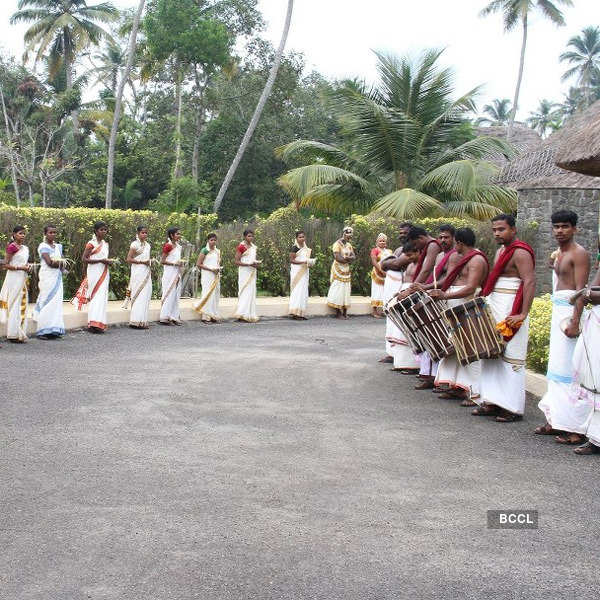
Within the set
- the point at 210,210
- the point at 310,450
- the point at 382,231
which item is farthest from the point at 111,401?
the point at 210,210

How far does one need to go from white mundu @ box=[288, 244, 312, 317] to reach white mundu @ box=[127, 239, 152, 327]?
3782 mm

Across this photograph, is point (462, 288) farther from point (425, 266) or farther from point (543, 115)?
point (543, 115)

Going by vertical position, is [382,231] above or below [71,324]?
above

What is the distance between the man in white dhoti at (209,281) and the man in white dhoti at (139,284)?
1536 mm

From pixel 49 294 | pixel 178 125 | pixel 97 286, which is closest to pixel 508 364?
pixel 49 294

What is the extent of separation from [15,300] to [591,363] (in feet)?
29.4

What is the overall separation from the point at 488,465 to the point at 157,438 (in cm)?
264

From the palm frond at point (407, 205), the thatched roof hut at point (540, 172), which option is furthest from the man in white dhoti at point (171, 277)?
the thatched roof hut at point (540, 172)

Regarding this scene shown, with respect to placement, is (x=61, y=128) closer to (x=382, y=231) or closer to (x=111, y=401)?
(x=382, y=231)

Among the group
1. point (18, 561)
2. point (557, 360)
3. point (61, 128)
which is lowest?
point (18, 561)

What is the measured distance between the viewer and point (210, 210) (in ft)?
111

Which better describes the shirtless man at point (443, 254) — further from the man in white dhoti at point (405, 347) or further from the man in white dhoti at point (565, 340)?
the man in white dhoti at point (565, 340)

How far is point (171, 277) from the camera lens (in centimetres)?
1666

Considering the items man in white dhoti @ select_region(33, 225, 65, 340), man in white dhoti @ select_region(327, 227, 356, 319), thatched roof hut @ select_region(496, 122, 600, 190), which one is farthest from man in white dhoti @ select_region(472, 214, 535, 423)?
thatched roof hut @ select_region(496, 122, 600, 190)
